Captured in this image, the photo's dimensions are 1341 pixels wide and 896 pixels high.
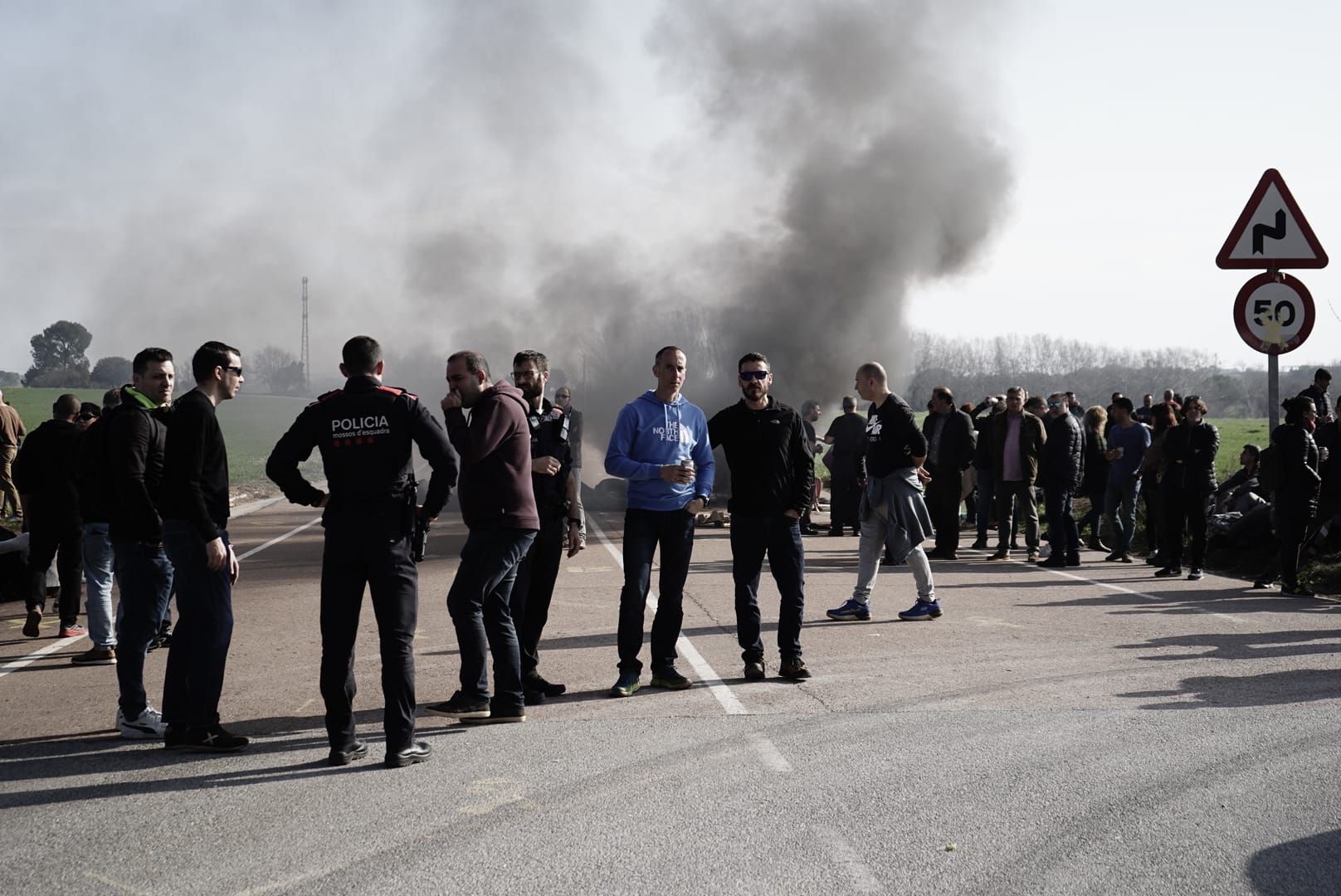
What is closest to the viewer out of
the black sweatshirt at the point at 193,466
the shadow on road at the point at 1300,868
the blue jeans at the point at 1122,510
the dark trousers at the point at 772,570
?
the shadow on road at the point at 1300,868

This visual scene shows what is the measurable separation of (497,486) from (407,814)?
1772 mm

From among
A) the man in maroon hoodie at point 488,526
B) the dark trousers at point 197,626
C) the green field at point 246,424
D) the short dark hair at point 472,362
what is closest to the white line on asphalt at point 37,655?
the dark trousers at point 197,626

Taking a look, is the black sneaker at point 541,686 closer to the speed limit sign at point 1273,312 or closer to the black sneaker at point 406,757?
the black sneaker at point 406,757

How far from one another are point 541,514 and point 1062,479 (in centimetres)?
710

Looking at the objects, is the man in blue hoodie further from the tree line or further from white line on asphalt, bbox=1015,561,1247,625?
the tree line

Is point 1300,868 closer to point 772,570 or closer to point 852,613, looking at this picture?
point 772,570

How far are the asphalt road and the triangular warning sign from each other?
2.66 m

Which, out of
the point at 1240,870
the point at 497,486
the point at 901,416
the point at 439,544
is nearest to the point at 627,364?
the point at 439,544

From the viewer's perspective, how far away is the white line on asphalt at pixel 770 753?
477 cm

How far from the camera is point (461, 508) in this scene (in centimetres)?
538

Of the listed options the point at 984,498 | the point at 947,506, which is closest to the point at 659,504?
the point at 947,506

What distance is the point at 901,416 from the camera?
29.6 ft

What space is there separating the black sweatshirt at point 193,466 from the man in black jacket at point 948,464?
9.14m

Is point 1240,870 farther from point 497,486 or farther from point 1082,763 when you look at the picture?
point 497,486
